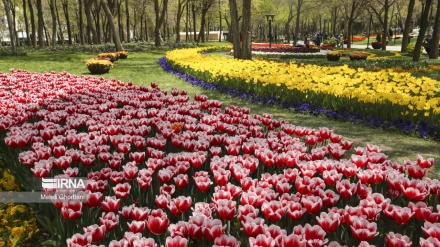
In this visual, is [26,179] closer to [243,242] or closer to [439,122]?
[243,242]

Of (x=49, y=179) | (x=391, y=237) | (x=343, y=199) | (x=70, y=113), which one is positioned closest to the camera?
(x=391, y=237)

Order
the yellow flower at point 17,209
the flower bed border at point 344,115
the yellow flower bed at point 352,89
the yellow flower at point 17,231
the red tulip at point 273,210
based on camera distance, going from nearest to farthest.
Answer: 1. the red tulip at point 273,210
2. the yellow flower at point 17,231
3. the yellow flower at point 17,209
4. the flower bed border at point 344,115
5. the yellow flower bed at point 352,89

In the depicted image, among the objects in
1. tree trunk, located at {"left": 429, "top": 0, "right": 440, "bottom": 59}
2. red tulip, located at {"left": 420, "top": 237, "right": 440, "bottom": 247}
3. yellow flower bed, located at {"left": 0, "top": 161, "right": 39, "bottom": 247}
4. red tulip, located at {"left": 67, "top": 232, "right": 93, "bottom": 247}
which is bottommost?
yellow flower bed, located at {"left": 0, "top": 161, "right": 39, "bottom": 247}

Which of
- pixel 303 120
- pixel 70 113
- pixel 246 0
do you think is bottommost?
pixel 303 120

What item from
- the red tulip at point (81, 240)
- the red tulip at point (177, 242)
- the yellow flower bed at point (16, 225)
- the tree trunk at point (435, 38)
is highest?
the tree trunk at point (435, 38)

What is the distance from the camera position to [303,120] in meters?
8.64

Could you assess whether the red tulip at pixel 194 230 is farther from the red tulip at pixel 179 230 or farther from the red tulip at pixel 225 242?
the red tulip at pixel 225 242

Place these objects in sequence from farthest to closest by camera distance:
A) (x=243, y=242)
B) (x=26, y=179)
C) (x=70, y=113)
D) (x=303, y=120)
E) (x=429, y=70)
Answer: (x=429, y=70)
(x=303, y=120)
(x=70, y=113)
(x=26, y=179)
(x=243, y=242)

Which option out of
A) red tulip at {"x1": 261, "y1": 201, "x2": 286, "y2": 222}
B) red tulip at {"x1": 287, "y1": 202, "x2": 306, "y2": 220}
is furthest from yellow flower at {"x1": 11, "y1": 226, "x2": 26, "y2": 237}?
red tulip at {"x1": 287, "y1": 202, "x2": 306, "y2": 220}

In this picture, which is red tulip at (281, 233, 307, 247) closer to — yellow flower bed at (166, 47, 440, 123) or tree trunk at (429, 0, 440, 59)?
yellow flower bed at (166, 47, 440, 123)

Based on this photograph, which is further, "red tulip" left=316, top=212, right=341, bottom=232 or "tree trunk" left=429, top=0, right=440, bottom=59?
"tree trunk" left=429, top=0, right=440, bottom=59

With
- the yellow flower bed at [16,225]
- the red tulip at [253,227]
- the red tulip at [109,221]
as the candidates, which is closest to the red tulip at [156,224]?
the red tulip at [109,221]

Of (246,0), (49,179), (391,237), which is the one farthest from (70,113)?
(246,0)

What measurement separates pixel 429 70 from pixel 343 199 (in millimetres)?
16567
